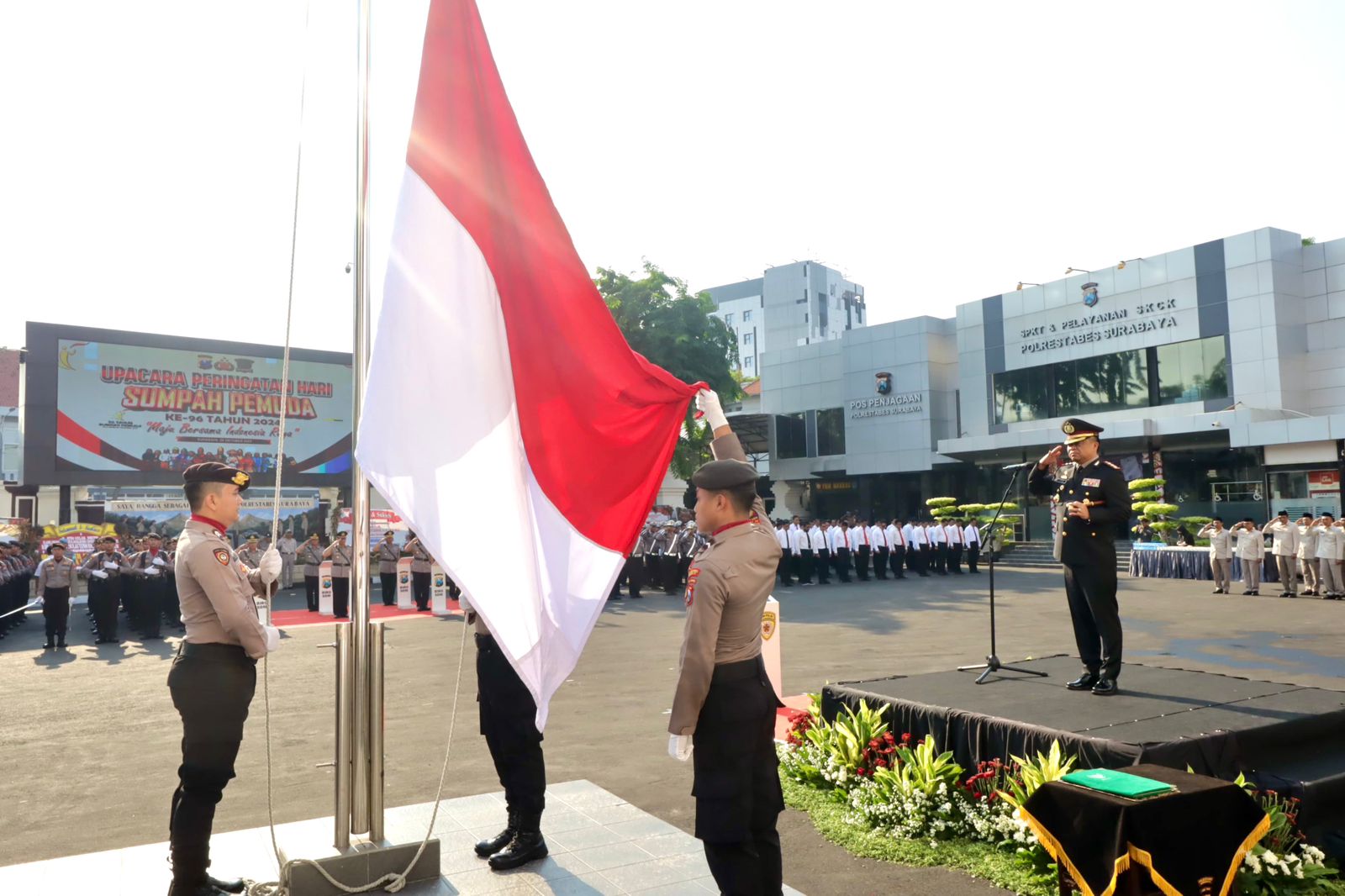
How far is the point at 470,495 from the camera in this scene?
4.06 metres

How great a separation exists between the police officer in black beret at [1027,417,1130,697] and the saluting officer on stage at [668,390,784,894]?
3287 millimetres

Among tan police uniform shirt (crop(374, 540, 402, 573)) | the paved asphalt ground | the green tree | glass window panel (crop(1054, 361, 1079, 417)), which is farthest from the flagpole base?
glass window panel (crop(1054, 361, 1079, 417))

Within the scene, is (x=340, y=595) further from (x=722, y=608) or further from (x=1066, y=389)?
(x=1066, y=389)

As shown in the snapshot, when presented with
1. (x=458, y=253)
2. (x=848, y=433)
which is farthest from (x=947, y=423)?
(x=458, y=253)

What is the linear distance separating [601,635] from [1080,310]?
1062 inches

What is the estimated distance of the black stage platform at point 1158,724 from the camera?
178 inches

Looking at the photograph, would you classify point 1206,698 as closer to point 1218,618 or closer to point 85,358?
point 1218,618

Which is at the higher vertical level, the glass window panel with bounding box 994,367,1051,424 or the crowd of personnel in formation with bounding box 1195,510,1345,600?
the glass window panel with bounding box 994,367,1051,424

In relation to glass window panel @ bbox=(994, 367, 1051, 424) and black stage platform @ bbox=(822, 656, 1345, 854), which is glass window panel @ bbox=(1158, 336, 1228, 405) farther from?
black stage platform @ bbox=(822, 656, 1345, 854)

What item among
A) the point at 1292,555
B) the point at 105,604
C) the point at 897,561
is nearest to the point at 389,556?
the point at 105,604

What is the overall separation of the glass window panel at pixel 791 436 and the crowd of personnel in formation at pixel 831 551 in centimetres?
1514

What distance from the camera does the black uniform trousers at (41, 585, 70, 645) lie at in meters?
15.2

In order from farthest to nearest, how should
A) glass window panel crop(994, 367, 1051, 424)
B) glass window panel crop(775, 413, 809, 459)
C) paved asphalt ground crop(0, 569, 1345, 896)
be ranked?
glass window panel crop(775, 413, 809, 459) < glass window panel crop(994, 367, 1051, 424) < paved asphalt ground crop(0, 569, 1345, 896)

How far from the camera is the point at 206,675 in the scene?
159 inches
